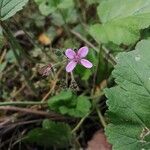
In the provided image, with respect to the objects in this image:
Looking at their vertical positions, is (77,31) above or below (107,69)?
above

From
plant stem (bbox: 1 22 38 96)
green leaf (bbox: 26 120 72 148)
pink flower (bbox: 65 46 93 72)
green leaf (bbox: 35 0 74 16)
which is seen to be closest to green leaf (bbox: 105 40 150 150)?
pink flower (bbox: 65 46 93 72)

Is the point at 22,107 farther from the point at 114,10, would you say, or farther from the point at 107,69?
the point at 114,10

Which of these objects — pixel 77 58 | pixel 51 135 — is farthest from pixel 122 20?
pixel 51 135

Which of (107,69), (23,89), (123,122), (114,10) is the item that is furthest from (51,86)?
(123,122)

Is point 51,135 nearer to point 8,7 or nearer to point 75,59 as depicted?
point 75,59

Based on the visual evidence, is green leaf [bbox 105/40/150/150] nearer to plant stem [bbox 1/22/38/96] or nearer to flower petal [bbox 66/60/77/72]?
flower petal [bbox 66/60/77/72]

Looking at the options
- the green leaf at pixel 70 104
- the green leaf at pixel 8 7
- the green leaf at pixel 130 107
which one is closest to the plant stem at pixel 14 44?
the green leaf at pixel 8 7
